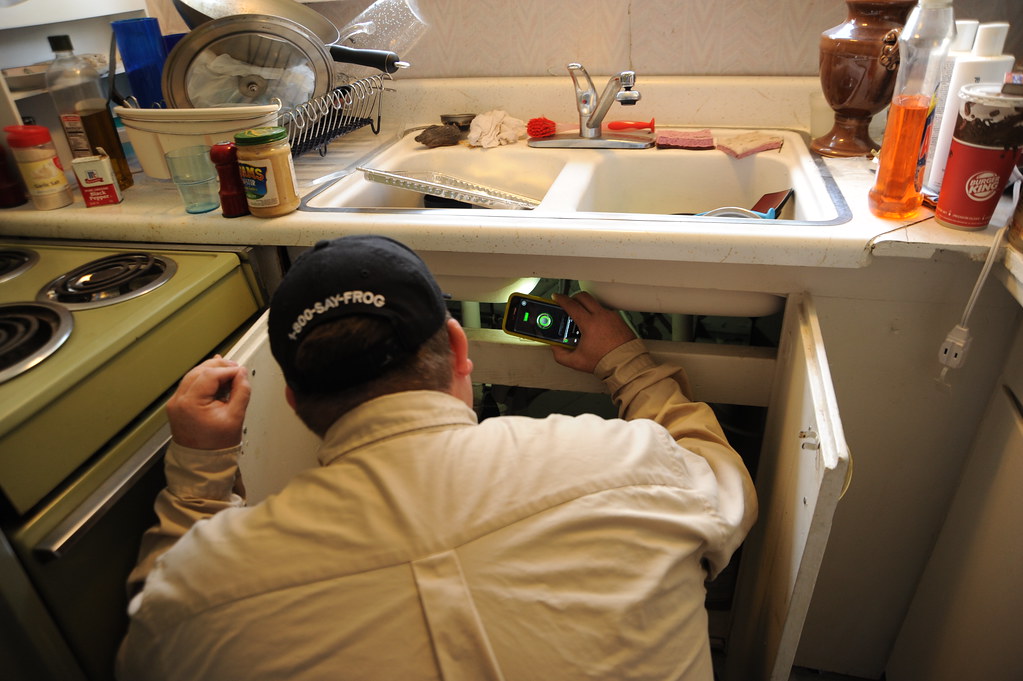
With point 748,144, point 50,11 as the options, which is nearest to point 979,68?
point 748,144

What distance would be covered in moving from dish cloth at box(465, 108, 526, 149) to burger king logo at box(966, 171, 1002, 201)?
0.86 meters

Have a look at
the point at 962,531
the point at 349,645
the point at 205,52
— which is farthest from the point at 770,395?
the point at 205,52

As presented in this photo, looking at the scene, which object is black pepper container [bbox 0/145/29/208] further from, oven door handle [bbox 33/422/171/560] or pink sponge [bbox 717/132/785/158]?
pink sponge [bbox 717/132/785/158]

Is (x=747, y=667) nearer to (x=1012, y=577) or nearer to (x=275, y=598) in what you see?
(x=1012, y=577)

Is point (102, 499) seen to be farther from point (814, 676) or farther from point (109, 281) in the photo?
point (814, 676)

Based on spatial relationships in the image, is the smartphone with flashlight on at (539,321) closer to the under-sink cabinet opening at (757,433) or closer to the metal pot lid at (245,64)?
the under-sink cabinet opening at (757,433)

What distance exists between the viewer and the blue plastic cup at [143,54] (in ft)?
4.09

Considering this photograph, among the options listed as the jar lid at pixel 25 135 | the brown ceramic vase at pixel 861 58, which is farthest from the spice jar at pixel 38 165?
the brown ceramic vase at pixel 861 58

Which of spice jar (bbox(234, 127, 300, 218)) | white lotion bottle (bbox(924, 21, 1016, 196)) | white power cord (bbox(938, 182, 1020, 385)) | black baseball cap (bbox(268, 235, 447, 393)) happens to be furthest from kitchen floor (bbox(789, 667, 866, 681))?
spice jar (bbox(234, 127, 300, 218))

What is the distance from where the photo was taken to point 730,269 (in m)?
0.92

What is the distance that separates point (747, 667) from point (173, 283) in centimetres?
105

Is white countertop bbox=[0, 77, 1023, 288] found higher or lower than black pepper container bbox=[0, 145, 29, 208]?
lower

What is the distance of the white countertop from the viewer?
0.84 metres

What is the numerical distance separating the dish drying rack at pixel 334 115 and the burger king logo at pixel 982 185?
1065 millimetres
